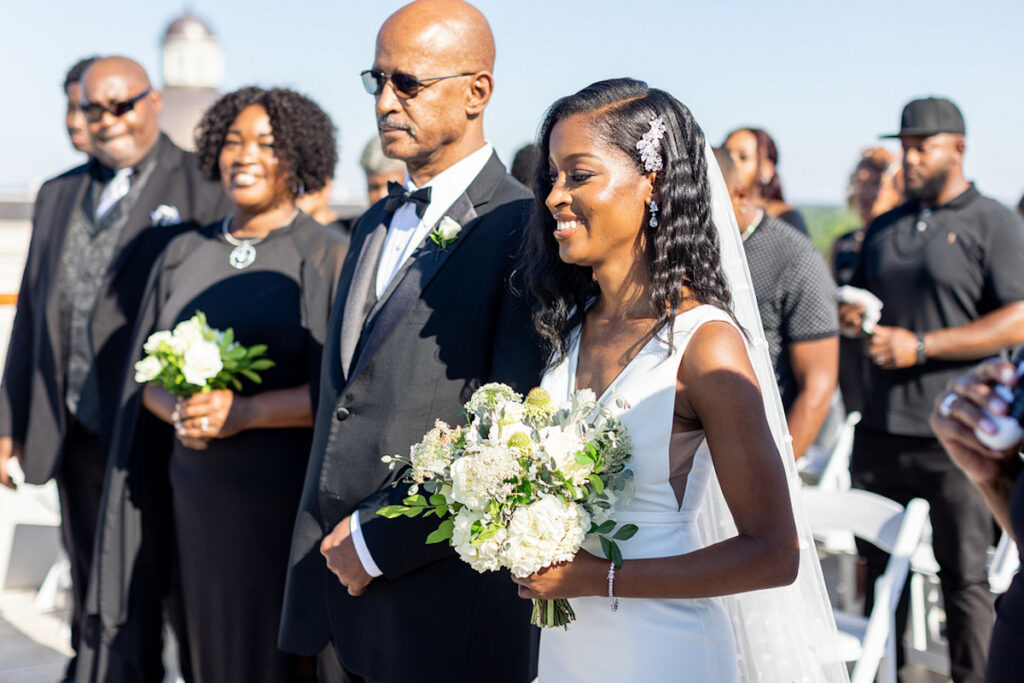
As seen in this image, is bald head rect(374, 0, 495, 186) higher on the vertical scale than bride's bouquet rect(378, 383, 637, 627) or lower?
higher

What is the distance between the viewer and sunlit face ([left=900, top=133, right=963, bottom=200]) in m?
5.00

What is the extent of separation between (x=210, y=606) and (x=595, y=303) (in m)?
2.11

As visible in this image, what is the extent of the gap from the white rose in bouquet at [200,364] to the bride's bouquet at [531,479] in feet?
5.11

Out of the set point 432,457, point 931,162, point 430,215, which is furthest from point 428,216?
point 931,162

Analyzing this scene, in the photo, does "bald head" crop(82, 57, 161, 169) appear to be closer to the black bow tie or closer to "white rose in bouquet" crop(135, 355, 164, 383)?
"white rose in bouquet" crop(135, 355, 164, 383)

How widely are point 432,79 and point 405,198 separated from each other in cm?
37

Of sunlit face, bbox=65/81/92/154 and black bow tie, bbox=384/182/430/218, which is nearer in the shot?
black bow tie, bbox=384/182/430/218

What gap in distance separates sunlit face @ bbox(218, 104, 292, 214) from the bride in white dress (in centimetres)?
174

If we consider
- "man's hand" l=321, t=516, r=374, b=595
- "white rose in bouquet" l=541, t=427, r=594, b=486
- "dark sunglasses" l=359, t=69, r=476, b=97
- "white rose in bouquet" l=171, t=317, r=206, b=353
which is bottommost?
"man's hand" l=321, t=516, r=374, b=595

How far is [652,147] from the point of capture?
7.86 feet

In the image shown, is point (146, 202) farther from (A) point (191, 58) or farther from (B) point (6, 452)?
(A) point (191, 58)

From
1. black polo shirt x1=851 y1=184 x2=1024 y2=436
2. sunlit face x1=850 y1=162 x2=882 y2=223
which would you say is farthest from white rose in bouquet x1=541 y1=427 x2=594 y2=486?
sunlit face x1=850 y1=162 x2=882 y2=223

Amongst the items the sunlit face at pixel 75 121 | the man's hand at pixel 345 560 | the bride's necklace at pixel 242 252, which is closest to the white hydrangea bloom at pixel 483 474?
the man's hand at pixel 345 560

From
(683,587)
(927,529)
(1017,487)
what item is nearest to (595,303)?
(683,587)
